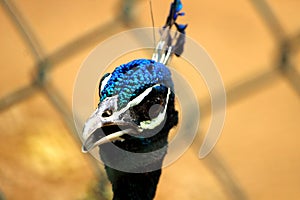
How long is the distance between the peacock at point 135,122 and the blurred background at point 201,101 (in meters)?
0.48

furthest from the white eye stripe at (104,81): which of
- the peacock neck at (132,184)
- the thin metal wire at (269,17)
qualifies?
the thin metal wire at (269,17)

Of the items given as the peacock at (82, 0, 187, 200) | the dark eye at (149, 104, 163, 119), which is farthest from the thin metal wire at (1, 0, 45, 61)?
the dark eye at (149, 104, 163, 119)

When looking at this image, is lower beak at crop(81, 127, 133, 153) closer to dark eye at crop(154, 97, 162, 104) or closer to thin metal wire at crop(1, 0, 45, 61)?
dark eye at crop(154, 97, 162, 104)

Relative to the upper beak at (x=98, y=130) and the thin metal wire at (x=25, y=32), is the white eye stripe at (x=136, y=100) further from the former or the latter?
the thin metal wire at (x=25, y=32)

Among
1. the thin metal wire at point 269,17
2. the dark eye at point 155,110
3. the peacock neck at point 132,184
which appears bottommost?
the thin metal wire at point 269,17

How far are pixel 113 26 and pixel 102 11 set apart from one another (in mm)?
594

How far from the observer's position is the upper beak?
59.5 inches

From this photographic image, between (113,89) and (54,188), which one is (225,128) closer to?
(54,188)

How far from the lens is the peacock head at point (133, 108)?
1.54 m

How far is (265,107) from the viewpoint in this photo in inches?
117

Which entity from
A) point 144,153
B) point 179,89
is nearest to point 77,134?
point 179,89

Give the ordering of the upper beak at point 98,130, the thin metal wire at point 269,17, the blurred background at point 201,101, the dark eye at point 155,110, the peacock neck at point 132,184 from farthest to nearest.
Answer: the blurred background at point 201,101, the thin metal wire at point 269,17, the peacock neck at point 132,184, the dark eye at point 155,110, the upper beak at point 98,130

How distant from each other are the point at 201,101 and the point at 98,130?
121 centimetres

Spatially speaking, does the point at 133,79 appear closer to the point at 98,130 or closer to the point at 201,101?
the point at 98,130
